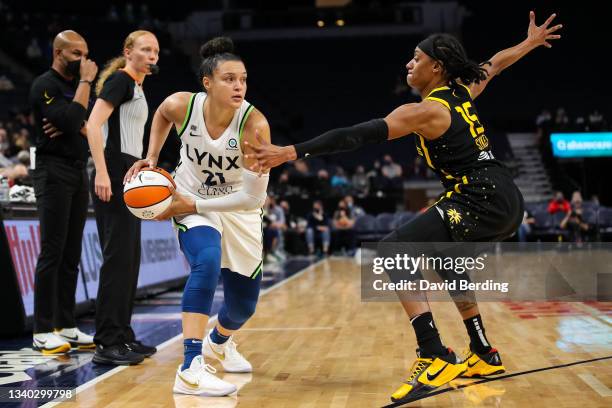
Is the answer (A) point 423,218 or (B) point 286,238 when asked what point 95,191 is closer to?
(A) point 423,218

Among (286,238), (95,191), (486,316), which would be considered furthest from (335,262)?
(95,191)

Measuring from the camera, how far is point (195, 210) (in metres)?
3.91

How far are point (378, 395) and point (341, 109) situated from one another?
79.8 feet

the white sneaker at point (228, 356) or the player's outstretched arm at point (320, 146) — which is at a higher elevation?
the player's outstretched arm at point (320, 146)

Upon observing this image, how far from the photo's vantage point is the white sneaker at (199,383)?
3709mm

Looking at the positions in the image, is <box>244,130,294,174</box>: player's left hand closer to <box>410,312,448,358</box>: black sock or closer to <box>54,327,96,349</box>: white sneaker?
<box>410,312,448,358</box>: black sock

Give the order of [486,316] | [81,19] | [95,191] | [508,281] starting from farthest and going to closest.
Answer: [81,19]
[508,281]
[486,316]
[95,191]

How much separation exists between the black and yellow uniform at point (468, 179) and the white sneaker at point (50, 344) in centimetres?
262

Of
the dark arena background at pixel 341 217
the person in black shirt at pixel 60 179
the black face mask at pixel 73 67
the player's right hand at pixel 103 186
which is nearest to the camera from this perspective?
the dark arena background at pixel 341 217

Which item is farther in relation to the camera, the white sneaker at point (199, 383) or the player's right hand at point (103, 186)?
the player's right hand at point (103, 186)

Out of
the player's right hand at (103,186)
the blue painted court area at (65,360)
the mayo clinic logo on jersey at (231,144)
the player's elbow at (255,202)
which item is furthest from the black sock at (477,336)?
the player's right hand at (103,186)

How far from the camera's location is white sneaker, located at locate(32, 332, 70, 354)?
16.2 feet

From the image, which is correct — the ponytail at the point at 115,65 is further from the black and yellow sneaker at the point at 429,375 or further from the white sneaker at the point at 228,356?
the black and yellow sneaker at the point at 429,375

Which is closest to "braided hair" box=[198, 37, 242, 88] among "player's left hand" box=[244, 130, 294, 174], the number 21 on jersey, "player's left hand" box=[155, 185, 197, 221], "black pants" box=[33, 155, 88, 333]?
"player's left hand" box=[155, 185, 197, 221]
